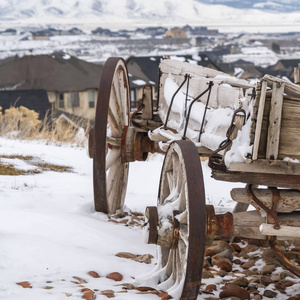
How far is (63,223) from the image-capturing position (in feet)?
13.7

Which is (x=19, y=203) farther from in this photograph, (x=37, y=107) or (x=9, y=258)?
(x=37, y=107)

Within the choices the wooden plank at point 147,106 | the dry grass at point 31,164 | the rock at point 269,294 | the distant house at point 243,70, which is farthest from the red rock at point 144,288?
the distant house at point 243,70

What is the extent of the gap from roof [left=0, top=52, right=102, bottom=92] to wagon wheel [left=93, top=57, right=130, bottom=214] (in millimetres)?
33809

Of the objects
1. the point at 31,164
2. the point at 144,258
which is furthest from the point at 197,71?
the point at 31,164

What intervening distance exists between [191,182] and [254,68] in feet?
167

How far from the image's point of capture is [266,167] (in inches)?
108

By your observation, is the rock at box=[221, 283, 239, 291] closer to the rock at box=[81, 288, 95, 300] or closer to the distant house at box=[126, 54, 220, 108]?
the rock at box=[81, 288, 95, 300]

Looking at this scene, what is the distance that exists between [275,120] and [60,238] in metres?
1.87

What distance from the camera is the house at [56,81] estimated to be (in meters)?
38.8

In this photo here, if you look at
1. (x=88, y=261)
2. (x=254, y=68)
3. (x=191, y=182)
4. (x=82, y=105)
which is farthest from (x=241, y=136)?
(x=254, y=68)

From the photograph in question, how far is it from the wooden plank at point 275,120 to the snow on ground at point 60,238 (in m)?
1.04

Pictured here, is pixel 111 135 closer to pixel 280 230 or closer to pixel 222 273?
pixel 222 273

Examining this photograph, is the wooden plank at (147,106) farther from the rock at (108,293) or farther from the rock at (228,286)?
the rock at (108,293)

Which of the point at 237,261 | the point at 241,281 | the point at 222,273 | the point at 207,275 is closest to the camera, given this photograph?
the point at 241,281
